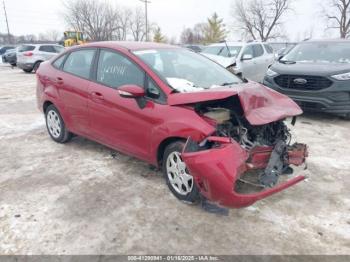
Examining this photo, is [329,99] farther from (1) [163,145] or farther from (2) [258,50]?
(2) [258,50]

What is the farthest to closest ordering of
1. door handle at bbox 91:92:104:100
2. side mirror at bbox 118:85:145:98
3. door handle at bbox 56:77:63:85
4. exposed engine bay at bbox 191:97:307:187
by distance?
door handle at bbox 56:77:63:85, door handle at bbox 91:92:104:100, side mirror at bbox 118:85:145:98, exposed engine bay at bbox 191:97:307:187

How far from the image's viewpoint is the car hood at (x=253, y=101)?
3.20 metres

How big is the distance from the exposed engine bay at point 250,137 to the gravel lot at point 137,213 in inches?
15.0

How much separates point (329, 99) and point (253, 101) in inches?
147

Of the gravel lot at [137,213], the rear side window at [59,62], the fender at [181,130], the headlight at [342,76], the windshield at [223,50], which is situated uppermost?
the rear side window at [59,62]

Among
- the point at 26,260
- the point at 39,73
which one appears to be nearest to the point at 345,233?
the point at 26,260

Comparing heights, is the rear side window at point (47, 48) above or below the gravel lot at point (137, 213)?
above

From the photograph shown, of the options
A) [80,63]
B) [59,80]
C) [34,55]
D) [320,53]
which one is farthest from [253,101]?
[34,55]

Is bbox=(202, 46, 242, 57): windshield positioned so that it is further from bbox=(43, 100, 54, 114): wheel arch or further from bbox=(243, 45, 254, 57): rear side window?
bbox=(43, 100, 54, 114): wheel arch

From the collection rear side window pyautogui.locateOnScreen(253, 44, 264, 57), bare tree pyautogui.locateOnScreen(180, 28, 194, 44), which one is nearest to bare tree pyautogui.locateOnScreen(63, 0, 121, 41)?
bare tree pyautogui.locateOnScreen(180, 28, 194, 44)

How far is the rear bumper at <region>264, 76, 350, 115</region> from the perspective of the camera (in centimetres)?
629

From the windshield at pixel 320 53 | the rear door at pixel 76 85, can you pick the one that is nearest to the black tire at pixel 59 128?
the rear door at pixel 76 85

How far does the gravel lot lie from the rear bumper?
1732 mm

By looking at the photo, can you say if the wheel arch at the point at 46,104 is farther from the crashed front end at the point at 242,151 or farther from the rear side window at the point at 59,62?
the crashed front end at the point at 242,151
